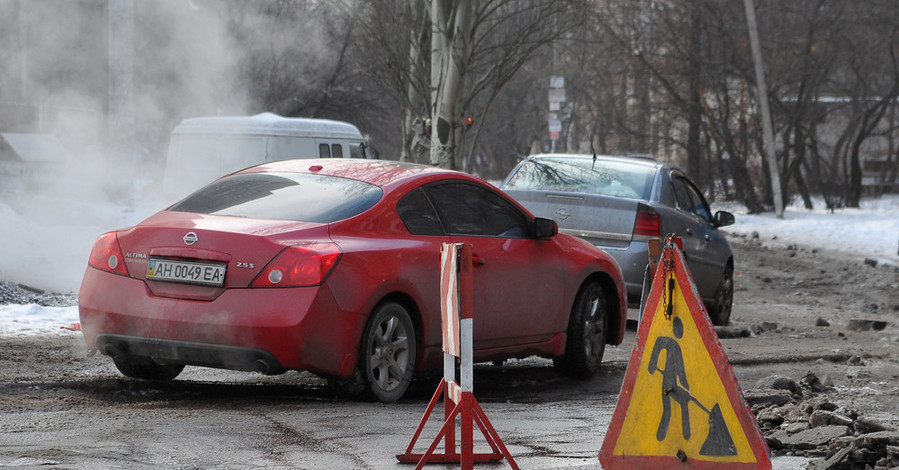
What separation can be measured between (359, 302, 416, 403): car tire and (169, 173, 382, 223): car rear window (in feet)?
1.95

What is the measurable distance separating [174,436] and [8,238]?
11401 millimetres

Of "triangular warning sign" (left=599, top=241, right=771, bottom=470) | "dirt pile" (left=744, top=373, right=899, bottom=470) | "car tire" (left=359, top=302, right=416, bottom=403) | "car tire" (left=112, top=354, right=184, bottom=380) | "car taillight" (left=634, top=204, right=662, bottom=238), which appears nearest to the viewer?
"triangular warning sign" (left=599, top=241, right=771, bottom=470)

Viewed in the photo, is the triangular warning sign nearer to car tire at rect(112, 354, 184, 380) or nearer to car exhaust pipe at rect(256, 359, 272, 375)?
car exhaust pipe at rect(256, 359, 272, 375)

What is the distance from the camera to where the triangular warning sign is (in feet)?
15.4

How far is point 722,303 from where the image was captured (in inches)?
505

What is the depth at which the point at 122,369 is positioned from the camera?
23.6 ft

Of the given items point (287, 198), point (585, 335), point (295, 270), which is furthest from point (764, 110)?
point (295, 270)

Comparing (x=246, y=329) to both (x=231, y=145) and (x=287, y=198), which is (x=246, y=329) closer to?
(x=287, y=198)

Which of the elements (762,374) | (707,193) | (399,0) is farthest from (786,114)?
(762,374)

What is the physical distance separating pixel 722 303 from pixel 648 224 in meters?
2.30

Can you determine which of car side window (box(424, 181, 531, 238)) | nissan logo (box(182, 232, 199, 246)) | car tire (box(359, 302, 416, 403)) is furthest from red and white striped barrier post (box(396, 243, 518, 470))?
car side window (box(424, 181, 531, 238))

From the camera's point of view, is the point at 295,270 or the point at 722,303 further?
the point at 722,303

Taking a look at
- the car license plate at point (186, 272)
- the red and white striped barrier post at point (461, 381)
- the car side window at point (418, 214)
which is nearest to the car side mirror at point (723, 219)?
the car side window at point (418, 214)

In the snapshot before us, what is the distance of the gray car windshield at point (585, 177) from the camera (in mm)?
11453
